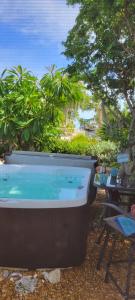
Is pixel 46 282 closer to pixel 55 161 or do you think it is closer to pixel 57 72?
pixel 55 161

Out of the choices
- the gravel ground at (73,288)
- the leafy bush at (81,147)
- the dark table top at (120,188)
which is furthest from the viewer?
the leafy bush at (81,147)

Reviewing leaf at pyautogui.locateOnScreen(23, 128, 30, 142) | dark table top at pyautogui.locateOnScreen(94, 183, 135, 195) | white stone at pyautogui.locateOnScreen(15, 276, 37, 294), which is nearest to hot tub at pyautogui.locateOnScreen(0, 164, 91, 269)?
white stone at pyautogui.locateOnScreen(15, 276, 37, 294)

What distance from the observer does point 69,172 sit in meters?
4.89

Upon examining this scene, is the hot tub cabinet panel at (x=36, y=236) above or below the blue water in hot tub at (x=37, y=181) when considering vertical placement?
below

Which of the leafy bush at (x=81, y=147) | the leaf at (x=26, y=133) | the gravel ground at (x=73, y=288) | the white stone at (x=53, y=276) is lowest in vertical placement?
the gravel ground at (x=73, y=288)

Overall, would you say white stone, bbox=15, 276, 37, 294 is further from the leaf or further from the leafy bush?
the leafy bush

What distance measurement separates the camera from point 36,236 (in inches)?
114

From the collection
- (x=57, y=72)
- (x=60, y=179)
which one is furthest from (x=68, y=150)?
(x=60, y=179)

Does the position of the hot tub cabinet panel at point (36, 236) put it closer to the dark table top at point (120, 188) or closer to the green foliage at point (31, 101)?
the dark table top at point (120, 188)

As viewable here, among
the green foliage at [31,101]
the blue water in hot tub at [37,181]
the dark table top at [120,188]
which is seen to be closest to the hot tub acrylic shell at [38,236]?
the dark table top at [120,188]

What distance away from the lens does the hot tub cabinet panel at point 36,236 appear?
2887 millimetres

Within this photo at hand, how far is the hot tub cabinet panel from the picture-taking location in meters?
2.89

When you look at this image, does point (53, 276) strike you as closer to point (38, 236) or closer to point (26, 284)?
point (26, 284)

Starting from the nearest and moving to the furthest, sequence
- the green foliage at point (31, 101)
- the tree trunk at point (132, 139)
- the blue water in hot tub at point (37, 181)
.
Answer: the tree trunk at point (132, 139), the blue water in hot tub at point (37, 181), the green foliage at point (31, 101)
